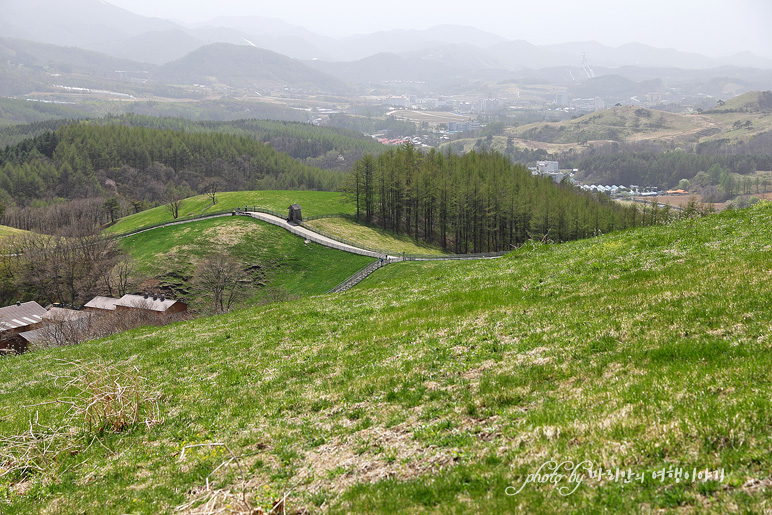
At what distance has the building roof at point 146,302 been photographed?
233ft

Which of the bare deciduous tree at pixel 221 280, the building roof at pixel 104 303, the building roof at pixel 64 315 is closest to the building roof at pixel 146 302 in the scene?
the building roof at pixel 104 303

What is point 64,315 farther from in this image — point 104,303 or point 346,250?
point 346,250

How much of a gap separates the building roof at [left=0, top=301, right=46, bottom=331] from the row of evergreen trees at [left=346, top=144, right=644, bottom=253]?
70215mm

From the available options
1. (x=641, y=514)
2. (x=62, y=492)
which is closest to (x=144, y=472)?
(x=62, y=492)

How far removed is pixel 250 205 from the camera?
122m

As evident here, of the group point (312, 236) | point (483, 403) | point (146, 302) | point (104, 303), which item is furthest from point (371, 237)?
point (483, 403)

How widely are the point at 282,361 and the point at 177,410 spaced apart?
485 centimetres

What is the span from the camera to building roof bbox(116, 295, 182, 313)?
233 feet

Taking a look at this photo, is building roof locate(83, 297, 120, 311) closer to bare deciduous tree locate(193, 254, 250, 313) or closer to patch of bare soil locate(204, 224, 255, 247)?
bare deciduous tree locate(193, 254, 250, 313)

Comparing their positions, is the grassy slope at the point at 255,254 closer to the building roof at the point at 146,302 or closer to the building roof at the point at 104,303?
the building roof at the point at 146,302

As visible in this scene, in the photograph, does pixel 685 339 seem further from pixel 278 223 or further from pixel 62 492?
pixel 278 223

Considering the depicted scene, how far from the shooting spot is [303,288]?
80.1 metres

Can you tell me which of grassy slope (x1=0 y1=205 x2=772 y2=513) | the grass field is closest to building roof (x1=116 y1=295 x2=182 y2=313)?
the grass field

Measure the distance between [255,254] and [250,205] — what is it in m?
37.2
